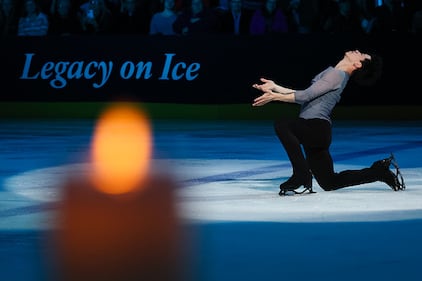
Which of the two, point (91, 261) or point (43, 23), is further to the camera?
point (43, 23)

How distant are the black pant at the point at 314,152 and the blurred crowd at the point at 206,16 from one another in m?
11.4

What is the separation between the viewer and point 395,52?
22.4 m

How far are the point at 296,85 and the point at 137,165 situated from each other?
29.2 feet

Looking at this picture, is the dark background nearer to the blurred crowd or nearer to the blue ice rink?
the blurred crowd

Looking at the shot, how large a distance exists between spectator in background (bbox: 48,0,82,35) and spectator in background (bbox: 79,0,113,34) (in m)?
0.14

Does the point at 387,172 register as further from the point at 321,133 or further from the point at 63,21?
the point at 63,21

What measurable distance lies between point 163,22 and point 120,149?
777 centimetres

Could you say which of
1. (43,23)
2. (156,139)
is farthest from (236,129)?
(43,23)

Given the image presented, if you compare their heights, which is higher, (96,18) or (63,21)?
(96,18)

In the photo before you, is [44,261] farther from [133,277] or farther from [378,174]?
[378,174]

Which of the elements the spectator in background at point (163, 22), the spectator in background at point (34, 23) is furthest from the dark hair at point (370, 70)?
the spectator in background at point (34, 23)

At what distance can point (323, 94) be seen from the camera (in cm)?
1103

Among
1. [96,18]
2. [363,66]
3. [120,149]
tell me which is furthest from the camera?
[96,18]

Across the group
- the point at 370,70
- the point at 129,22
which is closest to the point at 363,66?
the point at 370,70
